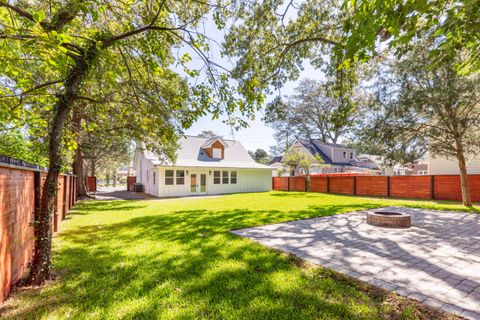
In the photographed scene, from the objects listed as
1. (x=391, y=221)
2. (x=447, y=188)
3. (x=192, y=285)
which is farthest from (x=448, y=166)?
(x=192, y=285)

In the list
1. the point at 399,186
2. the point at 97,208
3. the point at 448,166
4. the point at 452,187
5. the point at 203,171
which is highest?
the point at 448,166

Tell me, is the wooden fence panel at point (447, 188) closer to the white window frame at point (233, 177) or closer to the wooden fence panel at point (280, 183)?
the wooden fence panel at point (280, 183)

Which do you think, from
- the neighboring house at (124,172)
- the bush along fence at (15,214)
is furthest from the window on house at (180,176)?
the neighboring house at (124,172)

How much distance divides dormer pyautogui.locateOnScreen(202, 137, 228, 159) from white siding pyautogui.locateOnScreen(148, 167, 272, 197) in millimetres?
1910

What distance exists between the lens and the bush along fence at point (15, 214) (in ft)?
9.09

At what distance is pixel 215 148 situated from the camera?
2233 centimetres

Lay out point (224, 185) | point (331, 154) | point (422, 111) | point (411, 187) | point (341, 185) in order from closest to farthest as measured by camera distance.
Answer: point (422, 111) → point (411, 187) → point (341, 185) → point (224, 185) → point (331, 154)

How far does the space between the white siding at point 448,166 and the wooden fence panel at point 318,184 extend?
26.1 feet

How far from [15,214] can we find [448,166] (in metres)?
25.2

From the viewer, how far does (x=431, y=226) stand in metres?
6.93

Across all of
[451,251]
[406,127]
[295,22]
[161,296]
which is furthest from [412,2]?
[406,127]

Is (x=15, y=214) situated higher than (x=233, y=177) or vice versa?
(x=15, y=214)

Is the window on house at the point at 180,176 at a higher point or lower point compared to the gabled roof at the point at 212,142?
lower

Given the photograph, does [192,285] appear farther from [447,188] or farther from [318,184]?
[318,184]
